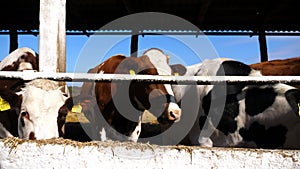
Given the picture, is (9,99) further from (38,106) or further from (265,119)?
(265,119)

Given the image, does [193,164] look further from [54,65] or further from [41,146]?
[54,65]

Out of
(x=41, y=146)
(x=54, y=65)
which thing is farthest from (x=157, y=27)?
(x=41, y=146)

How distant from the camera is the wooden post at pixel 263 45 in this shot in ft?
26.5

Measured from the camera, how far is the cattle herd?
302 cm

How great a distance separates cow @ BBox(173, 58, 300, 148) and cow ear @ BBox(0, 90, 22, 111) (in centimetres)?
174

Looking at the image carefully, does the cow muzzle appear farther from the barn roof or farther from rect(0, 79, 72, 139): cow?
the barn roof

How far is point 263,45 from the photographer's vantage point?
8.14 m

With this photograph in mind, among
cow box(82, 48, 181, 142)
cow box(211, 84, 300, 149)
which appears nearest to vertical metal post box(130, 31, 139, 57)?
cow box(82, 48, 181, 142)

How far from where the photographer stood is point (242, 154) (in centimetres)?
197

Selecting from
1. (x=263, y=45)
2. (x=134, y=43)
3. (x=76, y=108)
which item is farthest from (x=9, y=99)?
(x=263, y=45)

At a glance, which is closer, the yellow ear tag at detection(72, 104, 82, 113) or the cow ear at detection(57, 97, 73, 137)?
the cow ear at detection(57, 97, 73, 137)

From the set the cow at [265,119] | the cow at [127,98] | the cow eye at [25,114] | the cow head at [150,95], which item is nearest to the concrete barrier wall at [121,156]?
the cow eye at [25,114]

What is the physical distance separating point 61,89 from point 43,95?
149mm

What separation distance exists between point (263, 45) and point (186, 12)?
1.94 m
